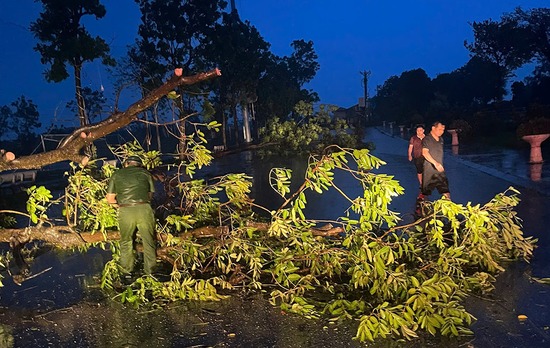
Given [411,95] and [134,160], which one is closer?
[134,160]

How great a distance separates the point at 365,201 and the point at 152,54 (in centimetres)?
2389

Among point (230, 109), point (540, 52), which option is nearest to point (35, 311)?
point (230, 109)

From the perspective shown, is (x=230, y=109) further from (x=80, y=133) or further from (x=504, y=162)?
(x=80, y=133)

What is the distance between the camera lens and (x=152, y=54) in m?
26.5

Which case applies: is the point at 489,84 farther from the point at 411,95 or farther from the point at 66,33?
the point at 66,33

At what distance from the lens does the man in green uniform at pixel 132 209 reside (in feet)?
17.3

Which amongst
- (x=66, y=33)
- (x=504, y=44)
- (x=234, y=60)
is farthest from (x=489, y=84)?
(x=66, y=33)

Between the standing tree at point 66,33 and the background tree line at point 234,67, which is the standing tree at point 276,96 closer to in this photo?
the background tree line at point 234,67

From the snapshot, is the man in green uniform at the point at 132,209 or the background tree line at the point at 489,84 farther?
→ the background tree line at the point at 489,84

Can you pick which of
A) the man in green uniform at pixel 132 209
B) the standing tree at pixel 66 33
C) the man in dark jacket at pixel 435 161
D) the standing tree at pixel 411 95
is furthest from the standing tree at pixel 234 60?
the standing tree at pixel 411 95

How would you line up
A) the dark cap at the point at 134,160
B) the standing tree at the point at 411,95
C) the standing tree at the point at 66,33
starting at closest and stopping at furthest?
1. the dark cap at the point at 134,160
2. the standing tree at the point at 66,33
3. the standing tree at the point at 411,95

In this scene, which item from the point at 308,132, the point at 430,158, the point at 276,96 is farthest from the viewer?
the point at 276,96

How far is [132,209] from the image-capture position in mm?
5297

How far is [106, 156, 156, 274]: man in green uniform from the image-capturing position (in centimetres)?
529
